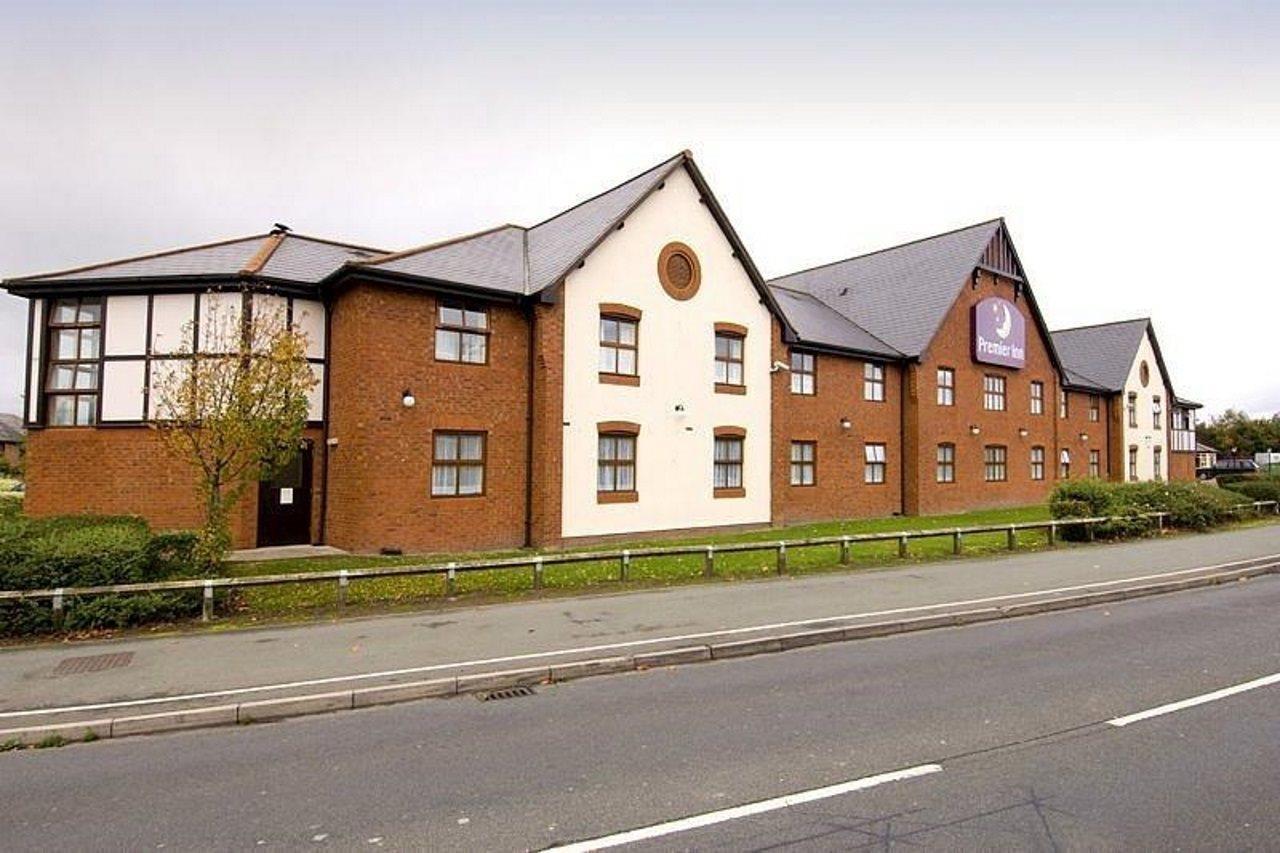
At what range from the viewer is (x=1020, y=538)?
18547mm

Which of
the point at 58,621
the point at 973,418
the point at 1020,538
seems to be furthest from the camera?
the point at 973,418

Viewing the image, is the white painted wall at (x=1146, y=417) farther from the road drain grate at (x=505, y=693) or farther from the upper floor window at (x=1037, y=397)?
the road drain grate at (x=505, y=693)

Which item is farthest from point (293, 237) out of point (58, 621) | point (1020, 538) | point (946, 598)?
point (1020, 538)

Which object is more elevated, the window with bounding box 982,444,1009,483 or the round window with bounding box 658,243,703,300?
the round window with bounding box 658,243,703,300

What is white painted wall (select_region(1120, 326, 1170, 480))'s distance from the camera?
38.8 meters

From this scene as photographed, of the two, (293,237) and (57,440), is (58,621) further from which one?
(293,237)

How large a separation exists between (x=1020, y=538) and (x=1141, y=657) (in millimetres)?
11605

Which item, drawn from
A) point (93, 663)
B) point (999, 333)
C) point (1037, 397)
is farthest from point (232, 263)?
point (1037, 397)

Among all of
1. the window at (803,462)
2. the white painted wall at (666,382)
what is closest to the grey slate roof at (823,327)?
the white painted wall at (666,382)

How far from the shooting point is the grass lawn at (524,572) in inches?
430

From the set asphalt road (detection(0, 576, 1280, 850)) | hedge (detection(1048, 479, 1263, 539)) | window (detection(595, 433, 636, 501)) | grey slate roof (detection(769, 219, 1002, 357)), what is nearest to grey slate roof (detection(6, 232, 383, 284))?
window (detection(595, 433, 636, 501))

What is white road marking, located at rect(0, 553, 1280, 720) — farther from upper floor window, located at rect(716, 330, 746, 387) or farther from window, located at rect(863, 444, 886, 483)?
window, located at rect(863, 444, 886, 483)

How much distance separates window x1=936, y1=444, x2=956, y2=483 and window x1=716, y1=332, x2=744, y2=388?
11.1 metres

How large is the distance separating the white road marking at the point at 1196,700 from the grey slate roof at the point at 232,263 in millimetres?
17354
